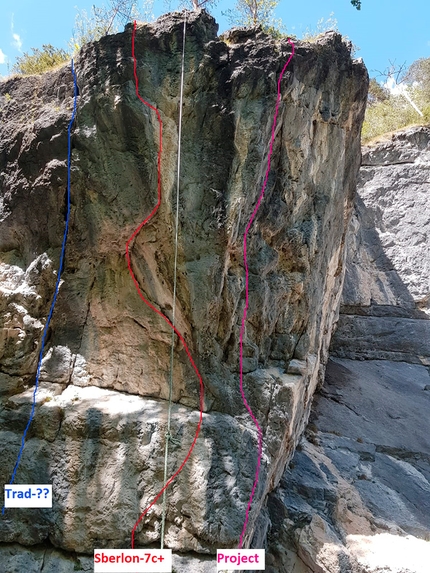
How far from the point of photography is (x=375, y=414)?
6.68m

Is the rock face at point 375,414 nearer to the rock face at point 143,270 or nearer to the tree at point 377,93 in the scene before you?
the rock face at point 143,270

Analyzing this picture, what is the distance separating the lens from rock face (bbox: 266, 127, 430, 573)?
14.2 feet

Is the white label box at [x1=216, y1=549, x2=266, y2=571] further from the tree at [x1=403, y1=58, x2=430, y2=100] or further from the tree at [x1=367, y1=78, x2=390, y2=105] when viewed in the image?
the tree at [x1=403, y1=58, x2=430, y2=100]

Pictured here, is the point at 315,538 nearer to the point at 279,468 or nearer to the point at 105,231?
the point at 279,468

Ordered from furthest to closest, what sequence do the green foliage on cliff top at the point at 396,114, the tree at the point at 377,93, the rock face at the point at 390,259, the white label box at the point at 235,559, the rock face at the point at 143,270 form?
the tree at the point at 377,93 → the green foliage on cliff top at the point at 396,114 → the rock face at the point at 390,259 → the rock face at the point at 143,270 → the white label box at the point at 235,559

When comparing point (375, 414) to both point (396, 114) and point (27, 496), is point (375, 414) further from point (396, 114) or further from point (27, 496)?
point (396, 114)

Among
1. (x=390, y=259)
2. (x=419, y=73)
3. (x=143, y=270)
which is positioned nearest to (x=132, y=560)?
(x=143, y=270)

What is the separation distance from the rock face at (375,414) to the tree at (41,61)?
5.39 m

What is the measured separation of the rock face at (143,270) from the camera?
3.74 meters

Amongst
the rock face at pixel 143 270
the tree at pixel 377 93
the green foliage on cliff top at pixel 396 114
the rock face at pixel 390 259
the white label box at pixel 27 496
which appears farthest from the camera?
the tree at pixel 377 93

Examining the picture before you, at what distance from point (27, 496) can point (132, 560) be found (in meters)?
1.04

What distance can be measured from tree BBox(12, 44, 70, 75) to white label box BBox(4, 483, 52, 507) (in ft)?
14.1

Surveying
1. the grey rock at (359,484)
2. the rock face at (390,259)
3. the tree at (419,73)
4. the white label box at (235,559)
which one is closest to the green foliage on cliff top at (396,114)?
the rock face at (390,259)

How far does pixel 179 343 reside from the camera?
409cm
